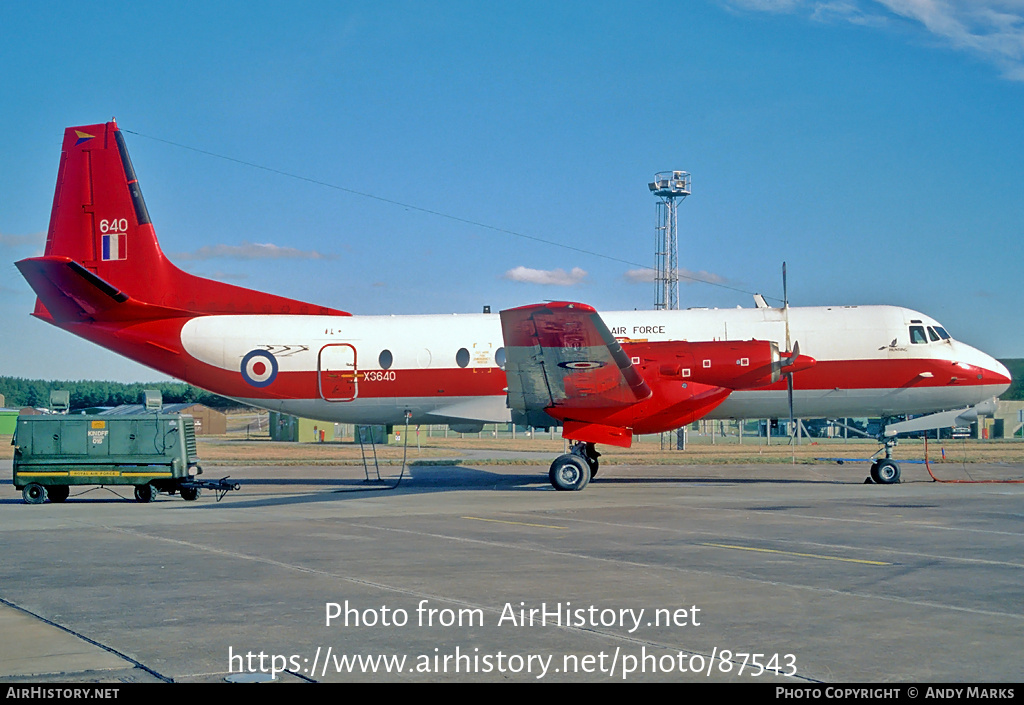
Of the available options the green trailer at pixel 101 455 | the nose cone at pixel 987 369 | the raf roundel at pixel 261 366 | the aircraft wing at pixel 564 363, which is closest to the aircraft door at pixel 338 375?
the raf roundel at pixel 261 366

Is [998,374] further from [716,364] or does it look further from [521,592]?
[521,592]

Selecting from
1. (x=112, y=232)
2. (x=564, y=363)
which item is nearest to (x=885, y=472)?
(x=564, y=363)

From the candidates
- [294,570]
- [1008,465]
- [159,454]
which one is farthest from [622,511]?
[1008,465]

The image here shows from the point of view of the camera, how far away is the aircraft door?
2364 centimetres

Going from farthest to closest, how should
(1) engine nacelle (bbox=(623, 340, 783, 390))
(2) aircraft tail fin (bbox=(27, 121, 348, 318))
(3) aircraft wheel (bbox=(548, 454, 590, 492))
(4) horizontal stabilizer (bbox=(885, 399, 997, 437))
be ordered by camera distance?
(4) horizontal stabilizer (bbox=(885, 399, 997, 437)) → (2) aircraft tail fin (bbox=(27, 121, 348, 318)) → (3) aircraft wheel (bbox=(548, 454, 590, 492)) → (1) engine nacelle (bbox=(623, 340, 783, 390))

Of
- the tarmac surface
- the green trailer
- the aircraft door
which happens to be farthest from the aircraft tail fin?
the tarmac surface

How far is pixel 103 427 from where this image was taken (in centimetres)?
2006

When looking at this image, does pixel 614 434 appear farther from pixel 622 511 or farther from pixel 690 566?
pixel 690 566

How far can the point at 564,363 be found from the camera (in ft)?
63.6

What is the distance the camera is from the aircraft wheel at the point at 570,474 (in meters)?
20.9

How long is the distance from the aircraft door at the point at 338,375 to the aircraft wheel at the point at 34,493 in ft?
23.1

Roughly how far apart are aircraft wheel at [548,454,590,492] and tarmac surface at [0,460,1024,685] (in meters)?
3.26

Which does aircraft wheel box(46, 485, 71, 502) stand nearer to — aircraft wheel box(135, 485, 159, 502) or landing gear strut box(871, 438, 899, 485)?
aircraft wheel box(135, 485, 159, 502)
